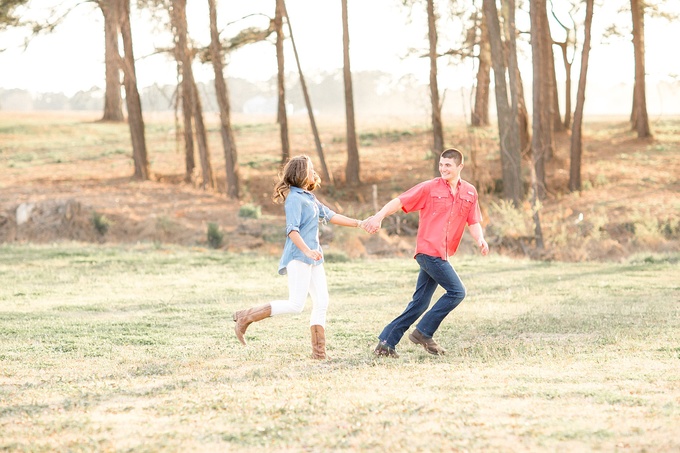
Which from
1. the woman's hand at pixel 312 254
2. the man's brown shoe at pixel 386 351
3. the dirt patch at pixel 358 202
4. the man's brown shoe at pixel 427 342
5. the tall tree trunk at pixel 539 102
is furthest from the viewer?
the tall tree trunk at pixel 539 102

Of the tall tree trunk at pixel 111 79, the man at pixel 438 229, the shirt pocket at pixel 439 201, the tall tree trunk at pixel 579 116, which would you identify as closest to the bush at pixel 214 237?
the tall tree trunk at pixel 111 79

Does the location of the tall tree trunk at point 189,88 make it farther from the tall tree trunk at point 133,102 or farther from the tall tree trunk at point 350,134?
the tall tree trunk at point 350,134

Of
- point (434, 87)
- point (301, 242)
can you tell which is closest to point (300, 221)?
point (301, 242)

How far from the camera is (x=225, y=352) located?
895 cm

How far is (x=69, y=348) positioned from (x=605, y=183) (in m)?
24.8

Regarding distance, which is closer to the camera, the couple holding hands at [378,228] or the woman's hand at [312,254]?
the woman's hand at [312,254]

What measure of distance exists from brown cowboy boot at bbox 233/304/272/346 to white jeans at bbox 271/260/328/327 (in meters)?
0.09

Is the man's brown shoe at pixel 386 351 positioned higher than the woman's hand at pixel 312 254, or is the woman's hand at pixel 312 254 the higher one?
the woman's hand at pixel 312 254

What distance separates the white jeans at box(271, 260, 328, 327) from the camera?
26.4 feet

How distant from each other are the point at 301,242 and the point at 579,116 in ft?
77.6

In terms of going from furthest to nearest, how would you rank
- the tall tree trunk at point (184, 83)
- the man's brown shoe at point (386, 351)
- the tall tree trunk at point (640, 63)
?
the tall tree trunk at point (640, 63) → the tall tree trunk at point (184, 83) → the man's brown shoe at point (386, 351)

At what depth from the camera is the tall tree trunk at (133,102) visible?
94.2 ft

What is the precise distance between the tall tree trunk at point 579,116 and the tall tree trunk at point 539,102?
100 cm

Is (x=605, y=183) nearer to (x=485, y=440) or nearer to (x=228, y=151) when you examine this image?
(x=228, y=151)
